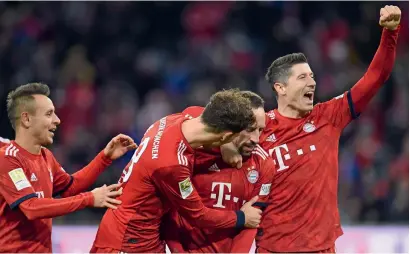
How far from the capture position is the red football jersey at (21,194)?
5188 millimetres

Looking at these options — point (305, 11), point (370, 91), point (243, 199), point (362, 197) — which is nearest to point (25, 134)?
point (243, 199)

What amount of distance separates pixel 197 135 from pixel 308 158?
100 cm

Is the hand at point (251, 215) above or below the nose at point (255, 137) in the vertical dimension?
below

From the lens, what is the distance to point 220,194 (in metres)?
5.27

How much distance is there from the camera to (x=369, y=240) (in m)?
8.38

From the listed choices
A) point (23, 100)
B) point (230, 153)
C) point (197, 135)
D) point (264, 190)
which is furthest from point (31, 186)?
point (264, 190)

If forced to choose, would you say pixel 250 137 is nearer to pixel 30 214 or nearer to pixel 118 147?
pixel 118 147

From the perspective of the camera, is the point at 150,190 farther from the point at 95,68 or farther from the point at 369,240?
the point at 95,68

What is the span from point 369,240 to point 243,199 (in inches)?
138

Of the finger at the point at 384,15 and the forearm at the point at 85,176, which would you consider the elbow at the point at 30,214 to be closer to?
the forearm at the point at 85,176

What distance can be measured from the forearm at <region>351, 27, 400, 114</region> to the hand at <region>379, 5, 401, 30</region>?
46mm

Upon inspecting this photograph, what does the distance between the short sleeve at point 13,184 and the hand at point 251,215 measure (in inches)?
56.9

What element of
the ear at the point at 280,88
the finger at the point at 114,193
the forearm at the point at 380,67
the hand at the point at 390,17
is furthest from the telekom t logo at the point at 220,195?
the hand at the point at 390,17

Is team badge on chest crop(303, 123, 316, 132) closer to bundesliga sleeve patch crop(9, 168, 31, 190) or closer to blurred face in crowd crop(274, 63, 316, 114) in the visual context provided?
blurred face in crowd crop(274, 63, 316, 114)
